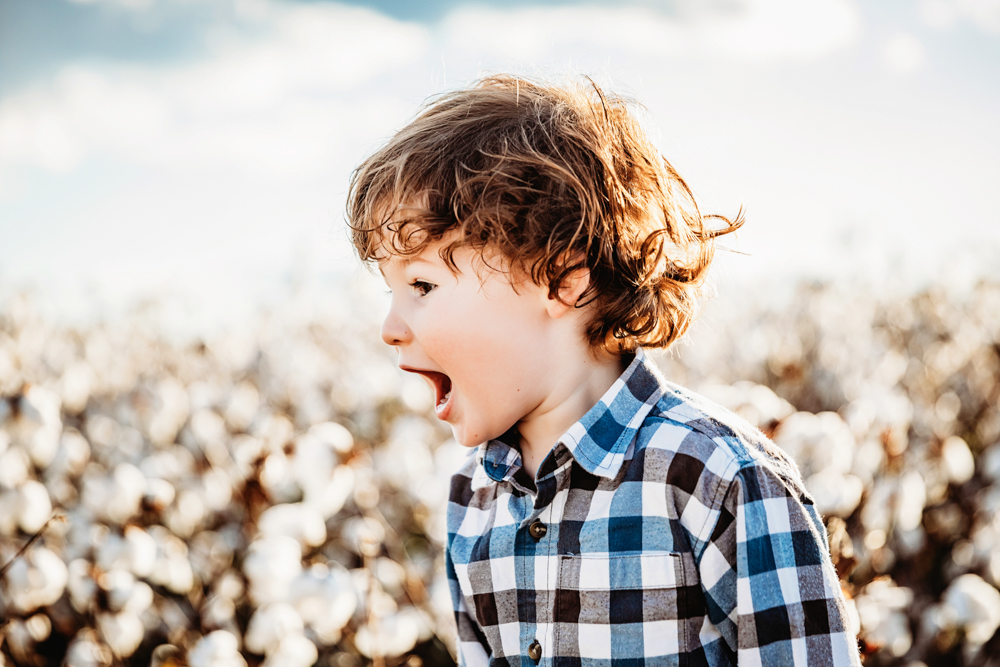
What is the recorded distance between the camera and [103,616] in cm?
138

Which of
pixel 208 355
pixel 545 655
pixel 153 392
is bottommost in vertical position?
pixel 208 355

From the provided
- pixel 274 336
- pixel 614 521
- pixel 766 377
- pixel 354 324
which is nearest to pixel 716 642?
pixel 614 521

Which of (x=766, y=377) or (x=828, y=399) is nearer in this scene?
(x=828, y=399)

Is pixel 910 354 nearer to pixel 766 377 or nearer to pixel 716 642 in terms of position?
pixel 766 377

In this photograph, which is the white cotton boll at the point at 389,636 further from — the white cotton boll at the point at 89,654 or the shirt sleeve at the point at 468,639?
the shirt sleeve at the point at 468,639

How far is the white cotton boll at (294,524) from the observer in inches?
55.3

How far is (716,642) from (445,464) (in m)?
1.15

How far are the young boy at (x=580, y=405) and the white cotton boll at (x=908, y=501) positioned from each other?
1.01 metres

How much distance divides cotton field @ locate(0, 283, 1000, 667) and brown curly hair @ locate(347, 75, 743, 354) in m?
0.39

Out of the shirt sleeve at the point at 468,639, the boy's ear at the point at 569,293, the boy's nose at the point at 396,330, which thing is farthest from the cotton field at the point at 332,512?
the boy's nose at the point at 396,330

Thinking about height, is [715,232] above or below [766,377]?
above

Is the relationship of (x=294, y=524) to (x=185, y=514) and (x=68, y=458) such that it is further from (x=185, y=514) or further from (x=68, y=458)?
(x=68, y=458)

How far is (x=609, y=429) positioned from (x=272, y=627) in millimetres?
861

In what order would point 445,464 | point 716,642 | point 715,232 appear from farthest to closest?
1. point 445,464
2. point 715,232
3. point 716,642
